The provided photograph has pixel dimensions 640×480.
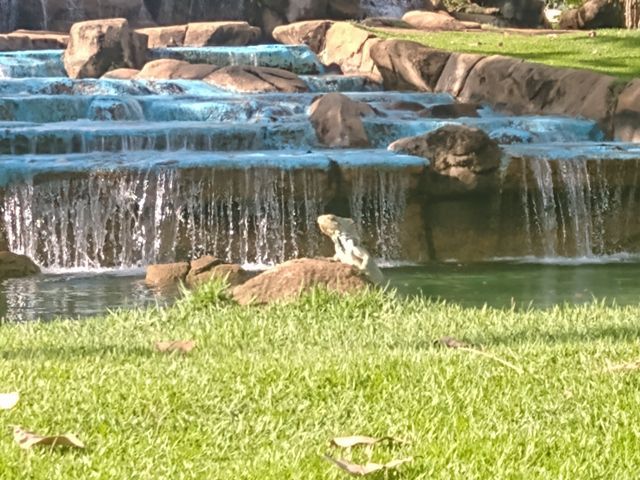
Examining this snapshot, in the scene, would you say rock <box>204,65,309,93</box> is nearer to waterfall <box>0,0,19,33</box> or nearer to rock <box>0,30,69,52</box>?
rock <box>0,30,69,52</box>

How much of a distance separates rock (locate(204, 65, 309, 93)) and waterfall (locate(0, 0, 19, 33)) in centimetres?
876

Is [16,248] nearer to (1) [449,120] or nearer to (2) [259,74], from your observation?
(1) [449,120]

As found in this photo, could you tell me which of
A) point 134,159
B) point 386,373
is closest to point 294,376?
point 386,373

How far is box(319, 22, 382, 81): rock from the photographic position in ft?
72.1

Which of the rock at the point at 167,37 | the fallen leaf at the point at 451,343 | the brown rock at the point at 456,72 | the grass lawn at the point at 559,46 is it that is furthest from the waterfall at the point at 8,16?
the fallen leaf at the point at 451,343

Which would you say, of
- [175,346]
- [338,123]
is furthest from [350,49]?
[175,346]

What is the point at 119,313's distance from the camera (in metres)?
7.71

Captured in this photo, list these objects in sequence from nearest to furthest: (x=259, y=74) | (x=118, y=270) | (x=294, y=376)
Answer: (x=294, y=376)
(x=118, y=270)
(x=259, y=74)

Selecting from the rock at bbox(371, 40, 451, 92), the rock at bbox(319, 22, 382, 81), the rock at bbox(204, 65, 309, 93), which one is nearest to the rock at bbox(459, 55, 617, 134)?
the rock at bbox(371, 40, 451, 92)

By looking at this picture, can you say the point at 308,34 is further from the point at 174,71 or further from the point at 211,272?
the point at 211,272

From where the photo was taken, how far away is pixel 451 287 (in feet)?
35.8

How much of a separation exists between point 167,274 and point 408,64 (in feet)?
33.5

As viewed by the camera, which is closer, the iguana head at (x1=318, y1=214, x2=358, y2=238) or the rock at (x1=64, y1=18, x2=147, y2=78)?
the iguana head at (x1=318, y1=214, x2=358, y2=238)

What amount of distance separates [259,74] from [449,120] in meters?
4.41
